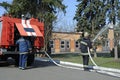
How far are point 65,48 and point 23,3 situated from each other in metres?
37.0

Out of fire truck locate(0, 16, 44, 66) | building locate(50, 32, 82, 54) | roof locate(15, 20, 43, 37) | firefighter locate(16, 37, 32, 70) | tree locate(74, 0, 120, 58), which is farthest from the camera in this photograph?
building locate(50, 32, 82, 54)

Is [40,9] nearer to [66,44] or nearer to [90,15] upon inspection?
[90,15]

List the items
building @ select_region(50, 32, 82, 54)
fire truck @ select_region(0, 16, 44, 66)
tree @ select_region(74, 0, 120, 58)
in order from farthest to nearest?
building @ select_region(50, 32, 82, 54), tree @ select_region(74, 0, 120, 58), fire truck @ select_region(0, 16, 44, 66)

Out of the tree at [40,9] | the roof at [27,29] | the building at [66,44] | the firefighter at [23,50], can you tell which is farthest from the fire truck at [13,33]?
the building at [66,44]

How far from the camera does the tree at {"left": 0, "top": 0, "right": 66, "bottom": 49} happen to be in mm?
30203

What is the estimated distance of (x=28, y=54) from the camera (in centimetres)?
1830

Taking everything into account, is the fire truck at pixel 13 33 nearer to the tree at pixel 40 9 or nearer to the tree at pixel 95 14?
the tree at pixel 40 9

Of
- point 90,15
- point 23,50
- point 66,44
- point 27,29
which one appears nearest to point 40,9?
point 90,15

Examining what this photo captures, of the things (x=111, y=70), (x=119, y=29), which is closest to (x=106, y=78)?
(x=111, y=70)

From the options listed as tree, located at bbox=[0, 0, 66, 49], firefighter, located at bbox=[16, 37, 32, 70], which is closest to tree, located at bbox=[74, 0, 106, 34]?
tree, located at bbox=[0, 0, 66, 49]

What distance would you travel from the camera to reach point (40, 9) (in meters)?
31.2

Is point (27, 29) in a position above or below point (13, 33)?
above

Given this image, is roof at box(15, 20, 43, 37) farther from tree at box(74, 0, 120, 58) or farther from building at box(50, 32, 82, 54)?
building at box(50, 32, 82, 54)

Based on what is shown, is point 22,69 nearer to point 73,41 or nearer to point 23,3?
point 23,3
